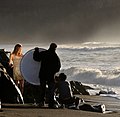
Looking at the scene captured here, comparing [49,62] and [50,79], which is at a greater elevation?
→ [49,62]

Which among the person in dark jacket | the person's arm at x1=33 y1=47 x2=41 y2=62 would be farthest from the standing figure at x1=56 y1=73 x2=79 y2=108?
the person's arm at x1=33 y1=47 x2=41 y2=62

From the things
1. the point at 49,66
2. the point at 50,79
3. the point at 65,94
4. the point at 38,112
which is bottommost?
the point at 38,112

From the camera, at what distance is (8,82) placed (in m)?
8.55

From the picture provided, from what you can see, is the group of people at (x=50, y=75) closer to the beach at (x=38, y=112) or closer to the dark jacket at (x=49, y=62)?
the dark jacket at (x=49, y=62)

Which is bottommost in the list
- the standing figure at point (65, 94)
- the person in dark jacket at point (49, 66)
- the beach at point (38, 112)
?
the beach at point (38, 112)

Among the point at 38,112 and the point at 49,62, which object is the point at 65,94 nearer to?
the point at 49,62

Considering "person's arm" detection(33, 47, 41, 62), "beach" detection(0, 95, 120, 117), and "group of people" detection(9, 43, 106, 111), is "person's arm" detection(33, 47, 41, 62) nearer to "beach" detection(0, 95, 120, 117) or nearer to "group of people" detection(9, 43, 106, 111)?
"group of people" detection(9, 43, 106, 111)

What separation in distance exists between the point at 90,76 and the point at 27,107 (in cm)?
1611

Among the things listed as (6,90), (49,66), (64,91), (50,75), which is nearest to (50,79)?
(50,75)

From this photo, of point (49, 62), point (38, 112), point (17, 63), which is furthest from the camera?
point (17, 63)

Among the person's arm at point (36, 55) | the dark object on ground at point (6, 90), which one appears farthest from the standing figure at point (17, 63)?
the person's arm at point (36, 55)

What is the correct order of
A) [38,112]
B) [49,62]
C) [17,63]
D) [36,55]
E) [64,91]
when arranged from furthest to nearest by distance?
[17,63]
[64,91]
[36,55]
[49,62]
[38,112]

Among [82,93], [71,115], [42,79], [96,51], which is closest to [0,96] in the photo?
[42,79]

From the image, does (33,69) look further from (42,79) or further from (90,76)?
(90,76)
